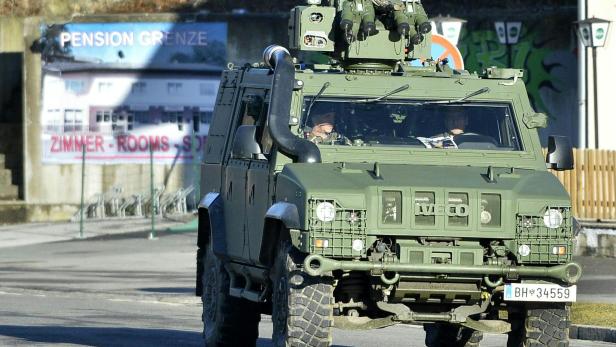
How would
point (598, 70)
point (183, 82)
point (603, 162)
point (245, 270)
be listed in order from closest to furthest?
1. point (245, 270)
2. point (603, 162)
3. point (598, 70)
4. point (183, 82)

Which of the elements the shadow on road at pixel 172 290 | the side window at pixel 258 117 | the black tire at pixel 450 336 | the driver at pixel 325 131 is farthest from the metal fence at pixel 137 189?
the driver at pixel 325 131

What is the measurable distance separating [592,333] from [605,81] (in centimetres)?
1762

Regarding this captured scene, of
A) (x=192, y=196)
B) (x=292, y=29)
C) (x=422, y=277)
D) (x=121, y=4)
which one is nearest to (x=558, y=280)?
(x=422, y=277)

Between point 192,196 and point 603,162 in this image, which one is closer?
point 603,162

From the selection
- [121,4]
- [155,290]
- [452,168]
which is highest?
[121,4]

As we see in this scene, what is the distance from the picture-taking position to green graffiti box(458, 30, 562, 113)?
3619 cm

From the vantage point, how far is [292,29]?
50.1ft

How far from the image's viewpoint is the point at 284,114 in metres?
13.1

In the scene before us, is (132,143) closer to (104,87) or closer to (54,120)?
(104,87)

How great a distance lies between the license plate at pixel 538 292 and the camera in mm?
11969

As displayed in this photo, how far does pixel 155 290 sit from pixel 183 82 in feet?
47.6

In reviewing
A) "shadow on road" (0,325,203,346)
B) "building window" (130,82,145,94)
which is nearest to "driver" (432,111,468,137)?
"shadow on road" (0,325,203,346)

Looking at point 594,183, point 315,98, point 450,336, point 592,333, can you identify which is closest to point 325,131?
point 315,98

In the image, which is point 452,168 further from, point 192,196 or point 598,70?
point 192,196
